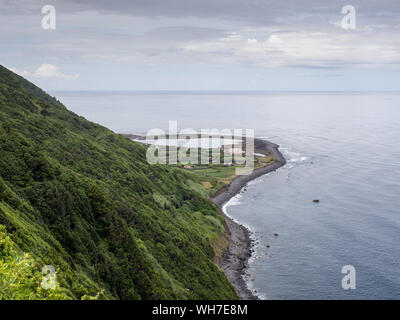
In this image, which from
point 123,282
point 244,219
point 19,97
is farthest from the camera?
point 244,219

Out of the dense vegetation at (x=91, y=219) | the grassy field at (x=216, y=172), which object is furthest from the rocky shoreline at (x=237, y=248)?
the dense vegetation at (x=91, y=219)

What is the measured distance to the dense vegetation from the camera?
995 inches

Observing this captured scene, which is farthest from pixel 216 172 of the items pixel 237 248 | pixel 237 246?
pixel 237 248

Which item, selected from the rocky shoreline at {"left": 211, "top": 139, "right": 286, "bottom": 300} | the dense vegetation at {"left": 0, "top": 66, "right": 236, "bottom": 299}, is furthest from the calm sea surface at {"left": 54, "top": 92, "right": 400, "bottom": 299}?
the dense vegetation at {"left": 0, "top": 66, "right": 236, "bottom": 299}

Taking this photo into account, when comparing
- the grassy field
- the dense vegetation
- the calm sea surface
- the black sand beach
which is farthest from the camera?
the grassy field

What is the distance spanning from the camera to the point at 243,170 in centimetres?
13062

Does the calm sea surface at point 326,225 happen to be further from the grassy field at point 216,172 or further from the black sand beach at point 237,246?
the grassy field at point 216,172

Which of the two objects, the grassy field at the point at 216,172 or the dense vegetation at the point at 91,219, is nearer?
the dense vegetation at the point at 91,219

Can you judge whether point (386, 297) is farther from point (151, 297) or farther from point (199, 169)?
point (199, 169)

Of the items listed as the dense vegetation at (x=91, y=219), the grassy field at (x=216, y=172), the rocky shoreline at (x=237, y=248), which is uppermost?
the dense vegetation at (x=91, y=219)

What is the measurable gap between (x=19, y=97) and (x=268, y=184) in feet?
231

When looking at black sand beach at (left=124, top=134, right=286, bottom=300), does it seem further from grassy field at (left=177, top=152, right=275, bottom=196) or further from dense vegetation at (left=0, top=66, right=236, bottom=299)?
dense vegetation at (left=0, top=66, right=236, bottom=299)

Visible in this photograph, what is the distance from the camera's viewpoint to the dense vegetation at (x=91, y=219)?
25.3 metres
